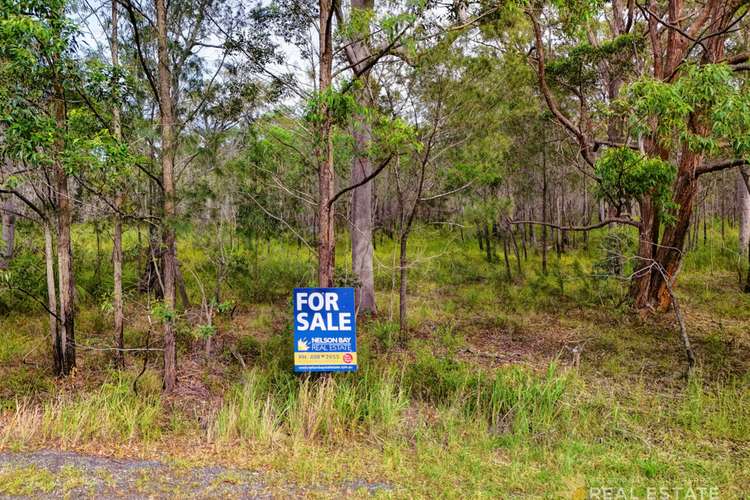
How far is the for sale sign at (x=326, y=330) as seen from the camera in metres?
4.68

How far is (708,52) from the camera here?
7.71 meters

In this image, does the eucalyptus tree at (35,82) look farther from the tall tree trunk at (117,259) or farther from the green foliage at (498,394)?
the green foliage at (498,394)

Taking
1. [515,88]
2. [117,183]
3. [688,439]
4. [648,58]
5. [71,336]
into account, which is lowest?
[688,439]

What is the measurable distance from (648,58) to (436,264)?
8.15 metres

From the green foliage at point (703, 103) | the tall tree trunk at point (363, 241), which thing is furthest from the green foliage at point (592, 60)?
the green foliage at point (703, 103)

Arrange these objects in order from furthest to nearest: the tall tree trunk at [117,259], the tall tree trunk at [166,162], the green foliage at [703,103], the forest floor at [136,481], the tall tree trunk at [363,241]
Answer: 1. the tall tree trunk at [363,241]
2. the tall tree trunk at [117,259]
3. the tall tree trunk at [166,162]
4. the green foliage at [703,103]
5. the forest floor at [136,481]

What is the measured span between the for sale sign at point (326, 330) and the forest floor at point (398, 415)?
349 millimetres

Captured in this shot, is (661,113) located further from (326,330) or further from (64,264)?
(64,264)

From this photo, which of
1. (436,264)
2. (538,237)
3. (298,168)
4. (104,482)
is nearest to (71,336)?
(104,482)

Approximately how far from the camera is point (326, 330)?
4695 millimetres

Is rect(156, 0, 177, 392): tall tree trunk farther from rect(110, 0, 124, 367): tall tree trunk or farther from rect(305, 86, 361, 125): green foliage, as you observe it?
rect(305, 86, 361, 125): green foliage

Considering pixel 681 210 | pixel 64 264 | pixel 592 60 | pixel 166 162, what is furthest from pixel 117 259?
A: pixel 681 210

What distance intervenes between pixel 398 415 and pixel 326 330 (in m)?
1.12

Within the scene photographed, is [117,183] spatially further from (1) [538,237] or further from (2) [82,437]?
(1) [538,237]
